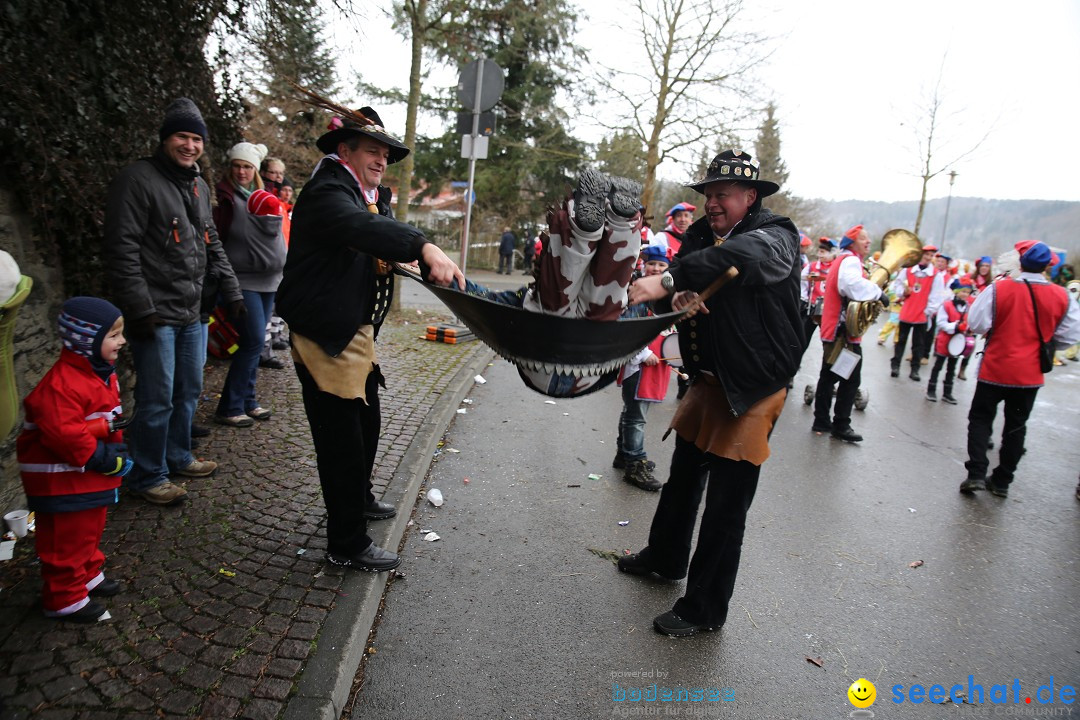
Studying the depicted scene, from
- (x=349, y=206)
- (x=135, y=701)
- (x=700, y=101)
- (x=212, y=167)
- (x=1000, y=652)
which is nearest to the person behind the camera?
(x=135, y=701)

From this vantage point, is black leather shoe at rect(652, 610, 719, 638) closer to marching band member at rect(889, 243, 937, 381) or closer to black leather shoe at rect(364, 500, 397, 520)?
black leather shoe at rect(364, 500, 397, 520)

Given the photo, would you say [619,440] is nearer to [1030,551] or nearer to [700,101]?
[1030,551]

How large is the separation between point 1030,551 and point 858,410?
4112mm

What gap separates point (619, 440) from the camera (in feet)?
17.6

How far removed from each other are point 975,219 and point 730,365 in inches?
7114

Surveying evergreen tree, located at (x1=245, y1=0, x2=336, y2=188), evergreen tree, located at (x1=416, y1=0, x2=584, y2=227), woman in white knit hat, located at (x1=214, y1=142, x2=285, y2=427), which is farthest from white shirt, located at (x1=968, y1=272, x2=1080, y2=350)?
evergreen tree, located at (x1=416, y1=0, x2=584, y2=227)

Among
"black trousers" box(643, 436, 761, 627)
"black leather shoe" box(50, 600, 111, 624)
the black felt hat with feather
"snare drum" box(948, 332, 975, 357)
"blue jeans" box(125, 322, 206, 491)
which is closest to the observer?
"black leather shoe" box(50, 600, 111, 624)

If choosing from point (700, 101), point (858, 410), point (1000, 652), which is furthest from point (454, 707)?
point (700, 101)

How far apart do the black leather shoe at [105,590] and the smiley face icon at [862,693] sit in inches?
132

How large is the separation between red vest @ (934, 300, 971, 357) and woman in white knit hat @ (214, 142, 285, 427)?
9.51m

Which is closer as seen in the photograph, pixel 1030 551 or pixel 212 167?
pixel 1030 551

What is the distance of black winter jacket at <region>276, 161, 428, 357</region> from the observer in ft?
8.92

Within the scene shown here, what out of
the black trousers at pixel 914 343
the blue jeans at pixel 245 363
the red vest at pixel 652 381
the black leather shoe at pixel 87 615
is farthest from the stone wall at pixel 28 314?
the black trousers at pixel 914 343

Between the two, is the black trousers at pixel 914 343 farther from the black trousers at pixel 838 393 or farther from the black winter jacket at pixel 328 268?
the black winter jacket at pixel 328 268
